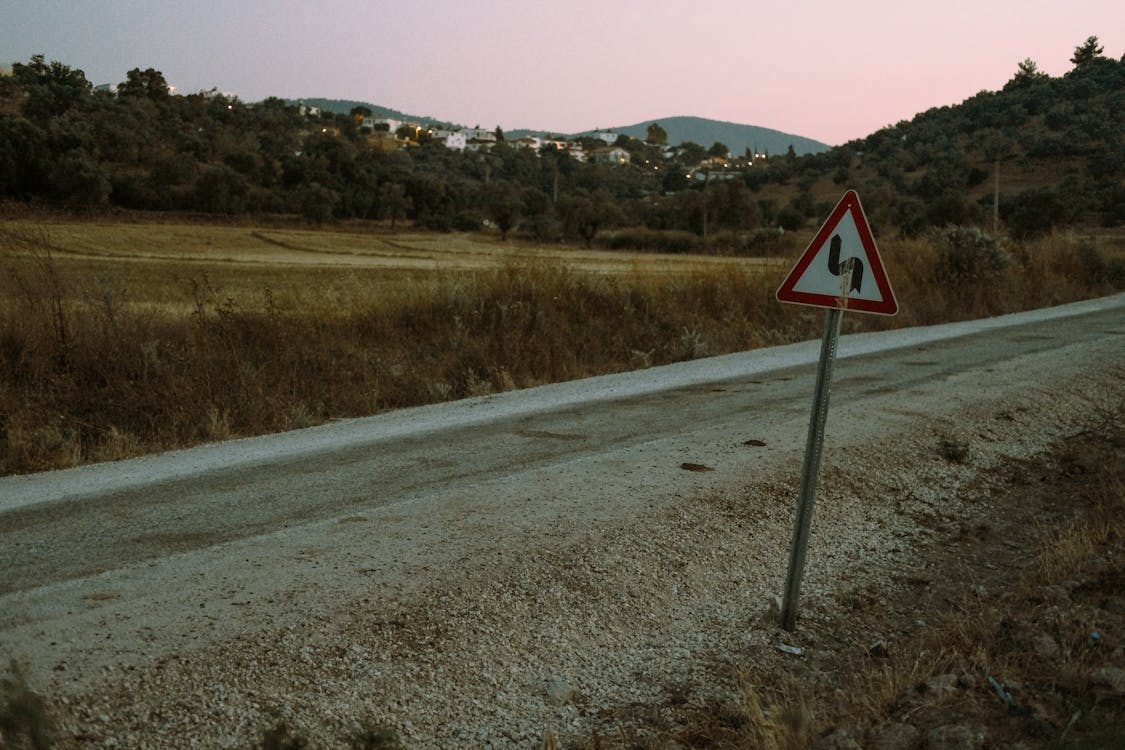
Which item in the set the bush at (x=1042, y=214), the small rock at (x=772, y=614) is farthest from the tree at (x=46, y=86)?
the small rock at (x=772, y=614)

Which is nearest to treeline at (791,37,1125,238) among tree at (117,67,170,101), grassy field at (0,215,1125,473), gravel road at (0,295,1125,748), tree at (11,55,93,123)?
grassy field at (0,215,1125,473)

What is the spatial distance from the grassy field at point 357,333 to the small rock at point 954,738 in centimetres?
755

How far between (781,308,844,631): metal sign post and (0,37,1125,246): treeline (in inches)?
1458

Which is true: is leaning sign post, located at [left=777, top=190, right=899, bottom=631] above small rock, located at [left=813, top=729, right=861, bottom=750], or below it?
above

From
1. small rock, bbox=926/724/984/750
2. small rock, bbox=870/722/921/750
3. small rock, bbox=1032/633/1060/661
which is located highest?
small rock, bbox=926/724/984/750

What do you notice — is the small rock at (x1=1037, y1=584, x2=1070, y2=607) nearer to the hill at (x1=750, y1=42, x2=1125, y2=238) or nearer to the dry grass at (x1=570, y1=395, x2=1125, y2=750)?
the dry grass at (x1=570, y1=395, x2=1125, y2=750)

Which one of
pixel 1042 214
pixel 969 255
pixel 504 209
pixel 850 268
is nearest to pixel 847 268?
pixel 850 268

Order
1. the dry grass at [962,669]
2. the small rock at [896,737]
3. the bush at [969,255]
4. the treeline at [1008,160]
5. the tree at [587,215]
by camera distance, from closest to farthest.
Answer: the small rock at [896,737], the dry grass at [962,669], the bush at [969,255], the treeline at [1008,160], the tree at [587,215]

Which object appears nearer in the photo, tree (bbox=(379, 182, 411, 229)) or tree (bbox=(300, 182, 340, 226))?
tree (bbox=(300, 182, 340, 226))

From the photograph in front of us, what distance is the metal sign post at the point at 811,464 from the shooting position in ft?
16.7

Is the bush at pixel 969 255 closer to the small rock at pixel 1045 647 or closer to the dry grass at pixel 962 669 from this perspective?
the dry grass at pixel 962 669

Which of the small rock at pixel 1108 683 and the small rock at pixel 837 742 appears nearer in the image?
the small rock at pixel 837 742

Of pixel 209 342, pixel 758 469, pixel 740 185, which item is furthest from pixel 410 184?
pixel 758 469

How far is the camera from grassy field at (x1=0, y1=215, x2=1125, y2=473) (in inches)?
409
